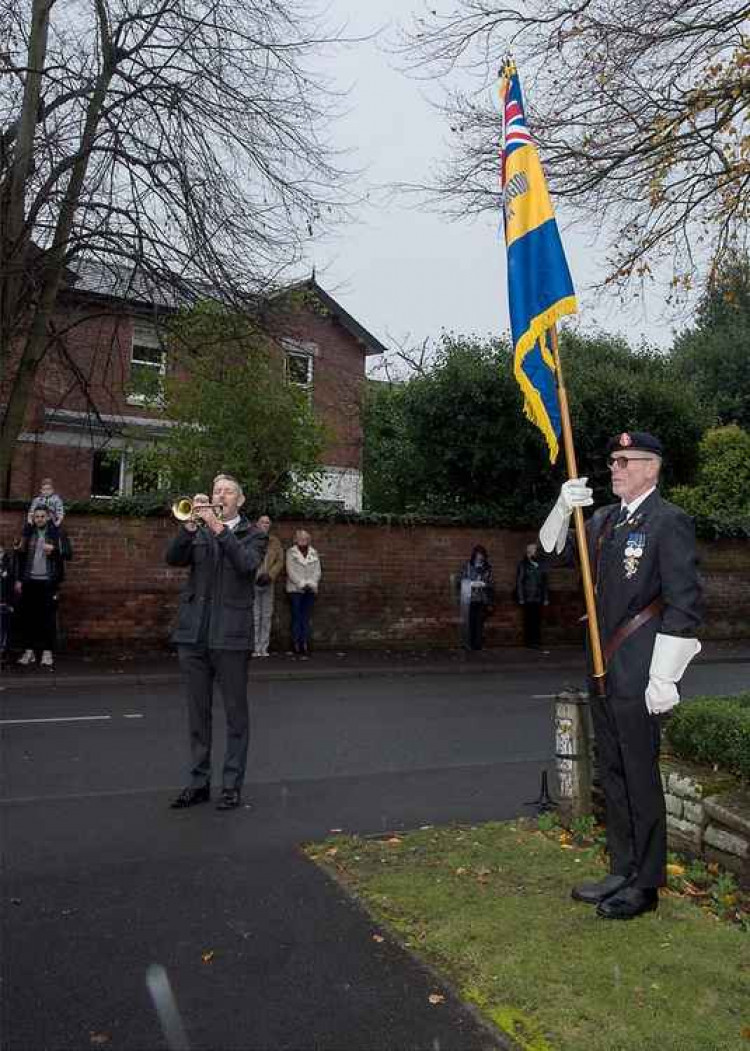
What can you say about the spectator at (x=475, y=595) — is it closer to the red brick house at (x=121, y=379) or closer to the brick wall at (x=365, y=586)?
the brick wall at (x=365, y=586)

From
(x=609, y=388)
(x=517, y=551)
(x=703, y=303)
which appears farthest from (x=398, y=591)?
(x=703, y=303)

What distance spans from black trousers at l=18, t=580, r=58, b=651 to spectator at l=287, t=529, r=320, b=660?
139 inches

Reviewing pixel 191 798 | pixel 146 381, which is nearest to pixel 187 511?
pixel 191 798

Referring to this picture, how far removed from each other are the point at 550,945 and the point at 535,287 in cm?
308

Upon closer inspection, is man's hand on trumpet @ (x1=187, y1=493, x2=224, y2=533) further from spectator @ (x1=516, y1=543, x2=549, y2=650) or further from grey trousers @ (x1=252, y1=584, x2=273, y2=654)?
spectator @ (x1=516, y1=543, x2=549, y2=650)

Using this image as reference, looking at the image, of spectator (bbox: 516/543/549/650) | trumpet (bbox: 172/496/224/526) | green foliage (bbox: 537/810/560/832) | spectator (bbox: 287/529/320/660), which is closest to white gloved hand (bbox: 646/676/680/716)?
green foliage (bbox: 537/810/560/832)

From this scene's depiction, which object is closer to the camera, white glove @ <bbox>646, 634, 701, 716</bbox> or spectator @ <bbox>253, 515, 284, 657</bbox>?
white glove @ <bbox>646, 634, 701, 716</bbox>

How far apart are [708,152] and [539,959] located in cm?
778

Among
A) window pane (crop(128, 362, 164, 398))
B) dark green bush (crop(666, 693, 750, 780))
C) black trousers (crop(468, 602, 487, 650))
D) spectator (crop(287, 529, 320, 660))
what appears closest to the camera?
dark green bush (crop(666, 693, 750, 780))

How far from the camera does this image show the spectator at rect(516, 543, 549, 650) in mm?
16312

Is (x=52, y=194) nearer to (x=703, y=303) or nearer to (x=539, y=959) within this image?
(x=703, y=303)

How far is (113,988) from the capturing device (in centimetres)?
343

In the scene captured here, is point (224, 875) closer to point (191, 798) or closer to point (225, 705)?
point (191, 798)

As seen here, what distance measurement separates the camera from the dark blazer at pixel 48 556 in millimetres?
12672
